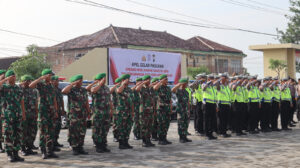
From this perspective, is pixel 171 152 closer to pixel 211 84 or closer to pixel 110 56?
pixel 211 84

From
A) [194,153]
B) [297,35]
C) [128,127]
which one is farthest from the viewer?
[297,35]

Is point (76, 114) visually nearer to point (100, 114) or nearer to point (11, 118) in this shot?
point (100, 114)

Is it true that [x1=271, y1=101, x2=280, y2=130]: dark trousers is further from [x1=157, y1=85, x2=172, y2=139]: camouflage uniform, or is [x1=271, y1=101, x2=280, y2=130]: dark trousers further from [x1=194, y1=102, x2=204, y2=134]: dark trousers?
[x1=157, y1=85, x2=172, y2=139]: camouflage uniform

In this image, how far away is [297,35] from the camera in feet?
186

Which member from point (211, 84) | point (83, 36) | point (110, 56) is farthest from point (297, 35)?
point (211, 84)

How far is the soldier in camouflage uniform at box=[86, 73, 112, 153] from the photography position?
31.3ft

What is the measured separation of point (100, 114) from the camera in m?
9.55

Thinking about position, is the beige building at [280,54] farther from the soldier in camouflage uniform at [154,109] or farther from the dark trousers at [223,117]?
the soldier in camouflage uniform at [154,109]

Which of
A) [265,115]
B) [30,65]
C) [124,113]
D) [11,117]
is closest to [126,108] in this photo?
[124,113]

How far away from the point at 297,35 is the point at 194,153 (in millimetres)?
51458

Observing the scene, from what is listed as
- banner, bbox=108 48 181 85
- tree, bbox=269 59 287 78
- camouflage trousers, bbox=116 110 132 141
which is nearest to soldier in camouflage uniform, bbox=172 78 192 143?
camouflage trousers, bbox=116 110 132 141

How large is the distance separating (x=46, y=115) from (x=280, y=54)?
30.5m

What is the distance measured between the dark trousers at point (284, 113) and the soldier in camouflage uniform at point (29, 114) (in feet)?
28.7

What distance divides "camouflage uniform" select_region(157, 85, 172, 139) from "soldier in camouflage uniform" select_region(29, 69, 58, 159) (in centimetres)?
307
